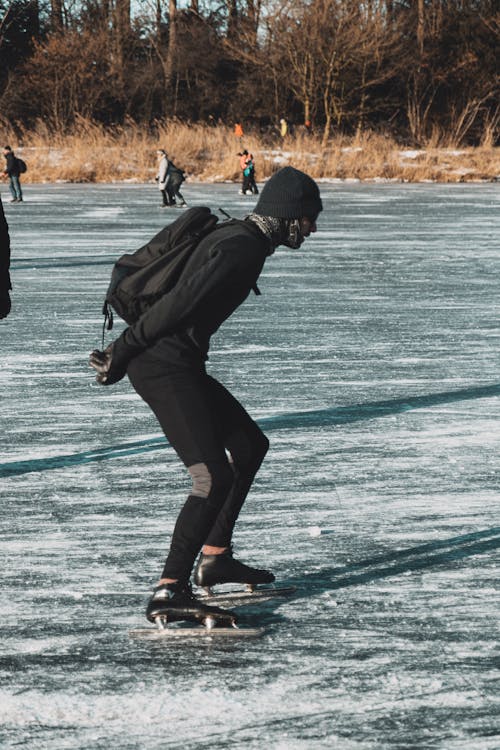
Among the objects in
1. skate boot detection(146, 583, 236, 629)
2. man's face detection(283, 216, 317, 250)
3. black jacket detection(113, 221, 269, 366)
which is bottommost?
skate boot detection(146, 583, 236, 629)

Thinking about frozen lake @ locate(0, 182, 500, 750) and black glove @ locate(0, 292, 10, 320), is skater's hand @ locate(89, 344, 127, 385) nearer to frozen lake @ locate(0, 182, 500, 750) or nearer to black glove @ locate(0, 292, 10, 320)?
frozen lake @ locate(0, 182, 500, 750)

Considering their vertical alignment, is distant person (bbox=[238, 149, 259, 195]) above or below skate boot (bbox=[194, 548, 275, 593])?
below

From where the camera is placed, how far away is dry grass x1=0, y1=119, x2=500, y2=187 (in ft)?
125

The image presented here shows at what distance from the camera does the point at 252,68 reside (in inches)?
1900

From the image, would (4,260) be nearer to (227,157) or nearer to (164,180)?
(164,180)

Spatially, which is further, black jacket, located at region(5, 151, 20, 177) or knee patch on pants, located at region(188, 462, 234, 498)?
black jacket, located at region(5, 151, 20, 177)

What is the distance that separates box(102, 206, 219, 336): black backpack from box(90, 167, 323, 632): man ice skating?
0.03 meters

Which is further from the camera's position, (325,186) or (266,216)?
(325,186)

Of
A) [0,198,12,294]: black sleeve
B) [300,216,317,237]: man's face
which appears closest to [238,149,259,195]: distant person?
[0,198,12,294]: black sleeve

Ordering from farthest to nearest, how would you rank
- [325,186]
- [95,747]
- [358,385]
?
[325,186] < [358,385] < [95,747]

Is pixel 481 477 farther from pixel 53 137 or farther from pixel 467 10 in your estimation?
pixel 467 10

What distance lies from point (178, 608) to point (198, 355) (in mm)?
787

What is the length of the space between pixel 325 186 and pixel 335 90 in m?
11.8

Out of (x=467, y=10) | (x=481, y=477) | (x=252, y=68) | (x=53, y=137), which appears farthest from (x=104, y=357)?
(x=467, y=10)
